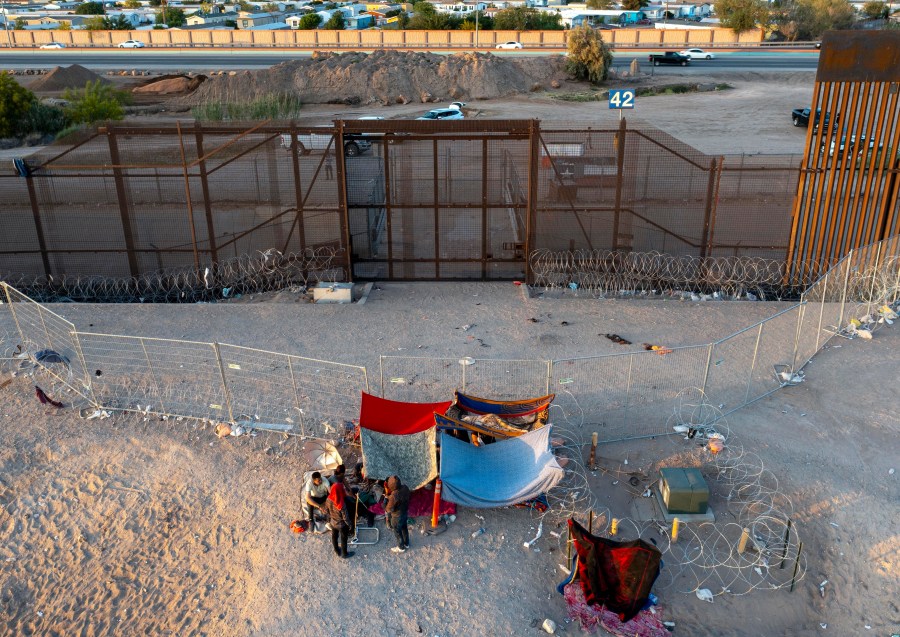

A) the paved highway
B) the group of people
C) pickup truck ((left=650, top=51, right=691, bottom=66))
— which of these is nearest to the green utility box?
the group of people

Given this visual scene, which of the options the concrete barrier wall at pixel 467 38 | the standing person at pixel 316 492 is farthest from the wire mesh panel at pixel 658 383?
the concrete barrier wall at pixel 467 38

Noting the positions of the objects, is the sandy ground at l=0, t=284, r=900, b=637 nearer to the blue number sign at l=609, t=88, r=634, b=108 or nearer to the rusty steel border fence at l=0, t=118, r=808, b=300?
the rusty steel border fence at l=0, t=118, r=808, b=300

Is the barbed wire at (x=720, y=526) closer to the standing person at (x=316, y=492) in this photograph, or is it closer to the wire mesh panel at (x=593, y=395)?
the wire mesh panel at (x=593, y=395)

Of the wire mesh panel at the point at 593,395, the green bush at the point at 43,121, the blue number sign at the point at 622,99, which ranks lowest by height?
the wire mesh panel at the point at 593,395

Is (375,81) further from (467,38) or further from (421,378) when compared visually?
(421,378)

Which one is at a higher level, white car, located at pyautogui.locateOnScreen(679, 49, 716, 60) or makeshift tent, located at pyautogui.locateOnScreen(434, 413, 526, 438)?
white car, located at pyautogui.locateOnScreen(679, 49, 716, 60)

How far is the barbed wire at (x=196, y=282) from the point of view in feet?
56.5

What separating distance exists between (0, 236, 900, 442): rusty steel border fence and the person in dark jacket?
2425 millimetres

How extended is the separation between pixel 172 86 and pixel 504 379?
43.2m

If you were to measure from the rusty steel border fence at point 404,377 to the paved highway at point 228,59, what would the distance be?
45652 millimetres

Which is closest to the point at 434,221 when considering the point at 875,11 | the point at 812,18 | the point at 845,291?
the point at 845,291

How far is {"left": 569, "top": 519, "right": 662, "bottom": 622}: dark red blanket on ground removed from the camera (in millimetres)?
8531

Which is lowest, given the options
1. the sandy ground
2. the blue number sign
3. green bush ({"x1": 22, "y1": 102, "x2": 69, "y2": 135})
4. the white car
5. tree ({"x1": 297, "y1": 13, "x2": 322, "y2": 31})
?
the sandy ground

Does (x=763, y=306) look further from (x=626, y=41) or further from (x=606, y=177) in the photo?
(x=626, y=41)
